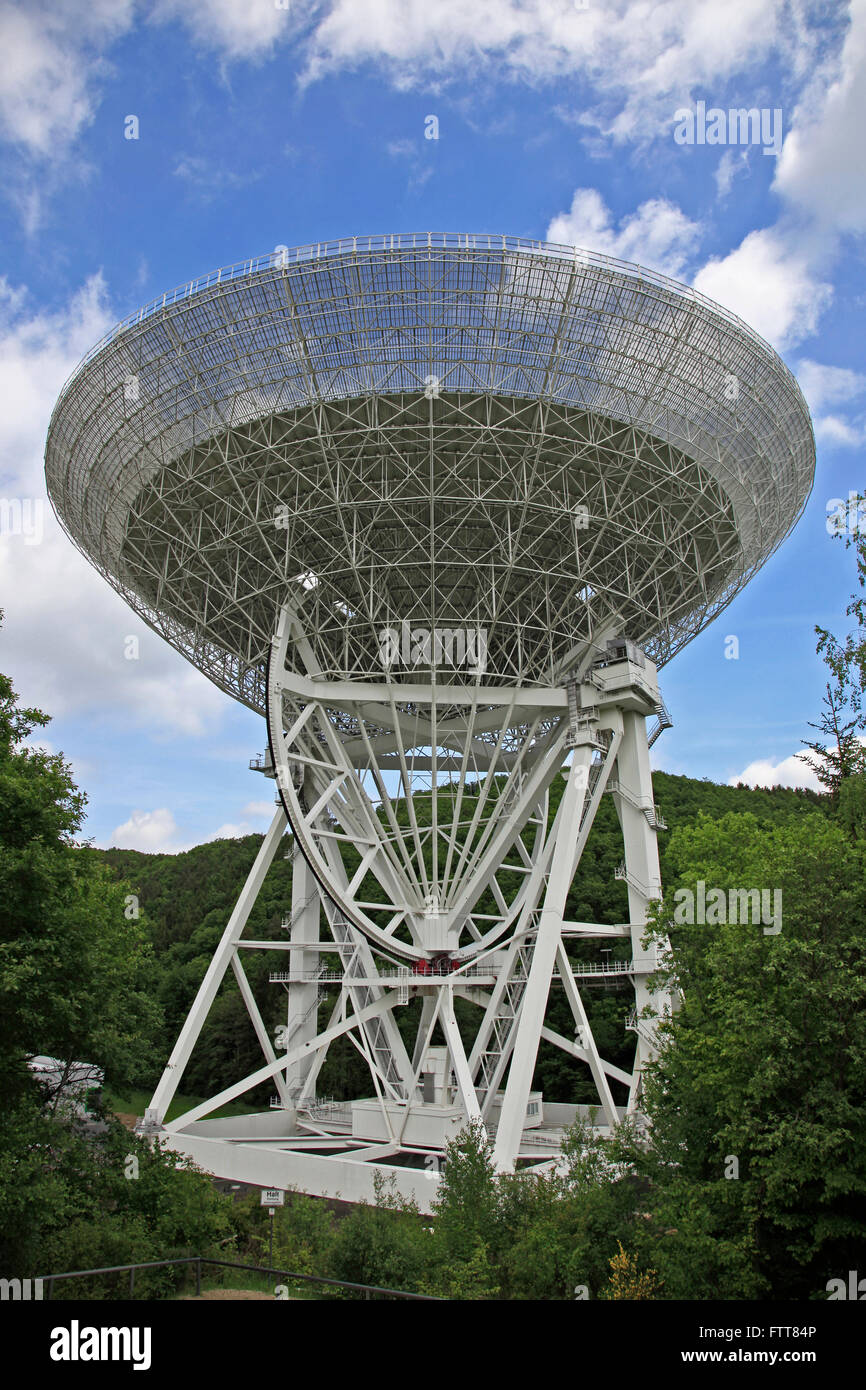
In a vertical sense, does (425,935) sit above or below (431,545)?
below

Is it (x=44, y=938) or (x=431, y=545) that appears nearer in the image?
(x=44, y=938)

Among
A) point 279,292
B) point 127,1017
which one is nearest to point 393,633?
point 279,292

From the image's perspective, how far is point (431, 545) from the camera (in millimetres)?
29406

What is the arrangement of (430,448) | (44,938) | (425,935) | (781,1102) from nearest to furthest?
(781,1102) < (44,938) < (430,448) < (425,935)

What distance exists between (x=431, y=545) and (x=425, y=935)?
45.8ft

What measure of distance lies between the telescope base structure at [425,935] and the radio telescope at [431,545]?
0.46 ft

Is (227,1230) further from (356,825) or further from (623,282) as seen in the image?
(623,282)

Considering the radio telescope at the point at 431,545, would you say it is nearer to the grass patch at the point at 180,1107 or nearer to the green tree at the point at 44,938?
the green tree at the point at 44,938

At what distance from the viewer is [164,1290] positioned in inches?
664

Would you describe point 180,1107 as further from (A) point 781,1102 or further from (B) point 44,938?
(A) point 781,1102

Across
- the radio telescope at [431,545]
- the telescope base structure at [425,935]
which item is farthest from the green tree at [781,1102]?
the telescope base structure at [425,935]

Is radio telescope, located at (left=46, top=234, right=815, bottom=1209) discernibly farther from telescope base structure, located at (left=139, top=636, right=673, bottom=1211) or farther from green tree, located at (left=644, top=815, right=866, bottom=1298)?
green tree, located at (left=644, top=815, right=866, bottom=1298)

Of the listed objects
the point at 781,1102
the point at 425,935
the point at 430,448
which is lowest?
the point at 781,1102

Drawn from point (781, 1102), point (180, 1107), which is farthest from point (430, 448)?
point (180, 1107)
